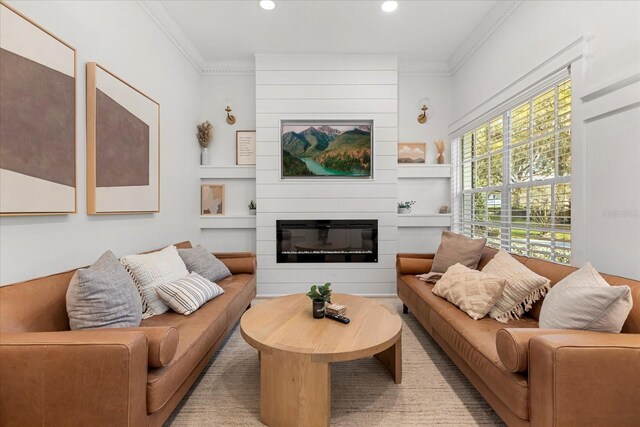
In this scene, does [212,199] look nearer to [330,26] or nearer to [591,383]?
[330,26]

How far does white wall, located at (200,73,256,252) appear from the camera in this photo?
13.7 ft

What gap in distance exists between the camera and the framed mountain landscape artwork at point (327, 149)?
3955 mm

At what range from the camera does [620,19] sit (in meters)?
1.79

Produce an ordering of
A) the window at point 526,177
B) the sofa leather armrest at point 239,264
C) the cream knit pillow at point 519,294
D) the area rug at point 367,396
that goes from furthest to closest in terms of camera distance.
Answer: the sofa leather armrest at point 239,264
the window at point 526,177
the cream knit pillow at point 519,294
the area rug at point 367,396

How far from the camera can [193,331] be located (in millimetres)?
1819

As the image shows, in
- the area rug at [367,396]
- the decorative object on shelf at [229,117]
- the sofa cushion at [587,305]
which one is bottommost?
the area rug at [367,396]

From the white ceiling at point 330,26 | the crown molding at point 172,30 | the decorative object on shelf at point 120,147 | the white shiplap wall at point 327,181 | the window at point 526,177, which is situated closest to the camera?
the decorative object on shelf at point 120,147

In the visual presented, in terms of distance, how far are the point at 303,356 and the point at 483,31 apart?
11.8 ft

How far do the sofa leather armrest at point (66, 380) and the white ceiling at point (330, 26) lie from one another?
3.04 metres

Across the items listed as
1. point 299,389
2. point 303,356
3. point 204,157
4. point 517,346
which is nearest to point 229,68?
point 204,157

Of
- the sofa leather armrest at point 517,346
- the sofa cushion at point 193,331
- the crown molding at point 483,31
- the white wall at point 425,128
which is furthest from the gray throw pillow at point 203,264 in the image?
the crown molding at point 483,31

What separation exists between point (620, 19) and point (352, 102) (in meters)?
2.53

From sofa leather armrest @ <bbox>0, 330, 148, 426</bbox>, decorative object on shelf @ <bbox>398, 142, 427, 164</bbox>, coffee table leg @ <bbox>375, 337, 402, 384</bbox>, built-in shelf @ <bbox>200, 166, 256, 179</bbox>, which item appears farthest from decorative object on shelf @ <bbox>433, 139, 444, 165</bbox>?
sofa leather armrest @ <bbox>0, 330, 148, 426</bbox>

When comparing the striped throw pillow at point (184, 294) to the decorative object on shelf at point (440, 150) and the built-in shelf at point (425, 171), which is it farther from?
the decorative object on shelf at point (440, 150)
